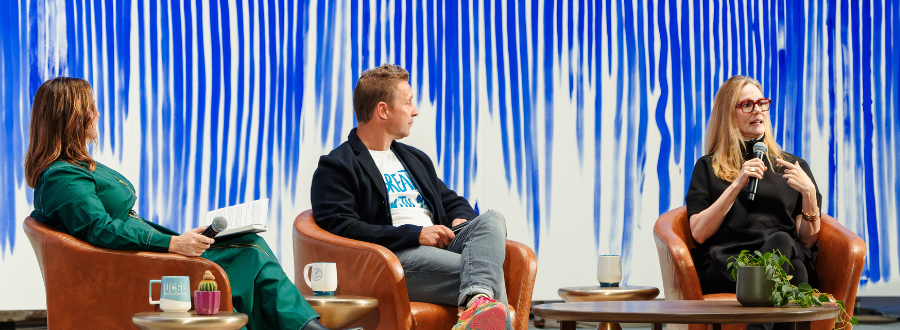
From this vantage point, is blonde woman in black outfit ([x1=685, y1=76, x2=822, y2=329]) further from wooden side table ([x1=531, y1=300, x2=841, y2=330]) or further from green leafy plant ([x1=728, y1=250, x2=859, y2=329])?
wooden side table ([x1=531, y1=300, x2=841, y2=330])

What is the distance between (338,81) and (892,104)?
3.02 meters

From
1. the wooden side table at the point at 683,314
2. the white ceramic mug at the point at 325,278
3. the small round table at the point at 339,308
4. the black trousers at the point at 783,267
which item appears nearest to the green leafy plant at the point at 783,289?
the wooden side table at the point at 683,314

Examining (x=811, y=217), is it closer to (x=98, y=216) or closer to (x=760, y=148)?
(x=760, y=148)

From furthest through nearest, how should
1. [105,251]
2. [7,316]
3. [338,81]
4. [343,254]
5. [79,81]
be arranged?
1. [338,81]
2. [7,316]
3. [343,254]
4. [79,81]
5. [105,251]

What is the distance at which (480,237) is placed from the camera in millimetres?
2447

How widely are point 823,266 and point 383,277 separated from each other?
158 centimetres

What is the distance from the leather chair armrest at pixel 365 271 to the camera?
7.63ft

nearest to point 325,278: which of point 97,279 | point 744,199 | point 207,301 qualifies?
point 207,301

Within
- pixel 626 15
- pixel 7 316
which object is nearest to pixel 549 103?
Answer: pixel 626 15

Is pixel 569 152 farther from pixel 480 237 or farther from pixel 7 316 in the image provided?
pixel 7 316

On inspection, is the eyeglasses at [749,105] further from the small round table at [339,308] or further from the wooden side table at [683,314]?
the small round table at [339,308]

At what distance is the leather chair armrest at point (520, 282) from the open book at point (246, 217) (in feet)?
2.76

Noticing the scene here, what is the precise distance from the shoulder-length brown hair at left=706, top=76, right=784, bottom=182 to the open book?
1.70m

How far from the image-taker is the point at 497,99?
4.07 metres
